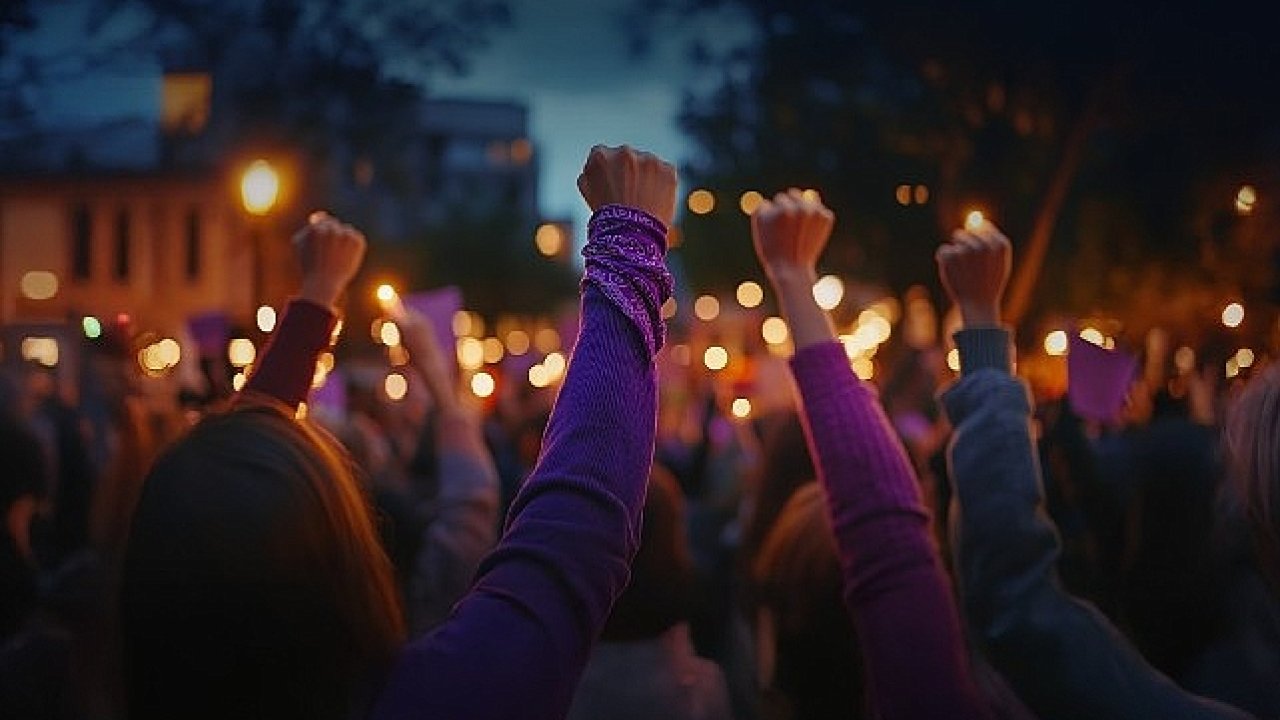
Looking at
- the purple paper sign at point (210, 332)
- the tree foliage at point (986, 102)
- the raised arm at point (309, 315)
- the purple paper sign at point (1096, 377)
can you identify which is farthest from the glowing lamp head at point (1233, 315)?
the tree foliage at point (986, 102)

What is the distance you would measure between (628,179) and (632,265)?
13 centimetres

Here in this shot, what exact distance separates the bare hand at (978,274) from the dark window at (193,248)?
41.7 m

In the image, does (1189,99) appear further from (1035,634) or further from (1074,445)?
(1035,634)

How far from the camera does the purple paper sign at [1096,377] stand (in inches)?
197

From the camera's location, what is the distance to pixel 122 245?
4181 cm

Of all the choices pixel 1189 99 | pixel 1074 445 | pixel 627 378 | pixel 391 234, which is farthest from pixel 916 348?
pixel 391 234

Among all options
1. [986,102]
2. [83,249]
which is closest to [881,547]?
[986,102]

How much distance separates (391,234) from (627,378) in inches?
2837

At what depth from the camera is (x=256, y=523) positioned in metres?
2.06

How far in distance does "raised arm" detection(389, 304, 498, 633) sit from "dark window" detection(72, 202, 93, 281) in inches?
1420

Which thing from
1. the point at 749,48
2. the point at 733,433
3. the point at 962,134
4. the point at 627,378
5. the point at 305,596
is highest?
the point at 749,48

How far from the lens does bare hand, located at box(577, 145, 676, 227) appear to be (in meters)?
2.09

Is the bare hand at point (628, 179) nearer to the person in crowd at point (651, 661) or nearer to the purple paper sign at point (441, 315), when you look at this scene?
the person in crowd at point (651, 661)

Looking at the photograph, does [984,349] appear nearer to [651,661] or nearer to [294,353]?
[651,661]
